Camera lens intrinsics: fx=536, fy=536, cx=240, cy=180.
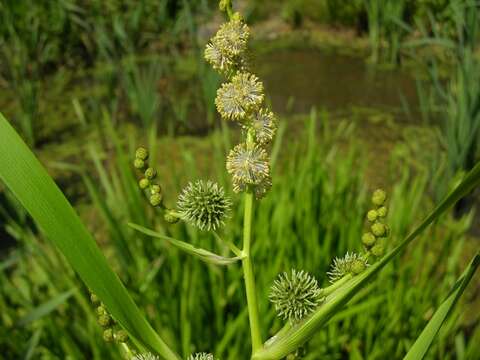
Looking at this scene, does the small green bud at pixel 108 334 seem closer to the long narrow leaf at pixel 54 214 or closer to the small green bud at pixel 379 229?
the long narrow leaf at pixel 54 214

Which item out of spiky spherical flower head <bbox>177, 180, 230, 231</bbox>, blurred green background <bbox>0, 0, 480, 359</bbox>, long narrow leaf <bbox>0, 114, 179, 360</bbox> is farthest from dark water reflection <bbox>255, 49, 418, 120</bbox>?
long narrow leaf <bbox>0, 114, 179, 360</bbox>

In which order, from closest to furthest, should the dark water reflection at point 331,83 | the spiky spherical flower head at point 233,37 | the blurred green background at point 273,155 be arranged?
the spiky spherical flower head at point 233,37 → the blurred green background at point 273,155 → the dark water reflection at point 331,83

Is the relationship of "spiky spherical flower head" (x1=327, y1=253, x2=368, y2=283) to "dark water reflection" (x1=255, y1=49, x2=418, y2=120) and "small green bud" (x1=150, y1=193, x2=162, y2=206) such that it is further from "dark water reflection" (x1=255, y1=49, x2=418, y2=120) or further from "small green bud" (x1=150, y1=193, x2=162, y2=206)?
"dark water reflection" (x1=255, y1=49, x2=418, y2=120)

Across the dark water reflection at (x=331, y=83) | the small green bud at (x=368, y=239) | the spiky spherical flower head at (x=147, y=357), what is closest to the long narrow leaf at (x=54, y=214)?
the spiky spherical flower head at (x=147, y=357)

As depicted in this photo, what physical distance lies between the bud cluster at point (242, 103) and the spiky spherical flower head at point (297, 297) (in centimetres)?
11

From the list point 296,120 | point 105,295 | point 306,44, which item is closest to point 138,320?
point 105,295

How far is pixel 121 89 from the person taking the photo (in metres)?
3.63

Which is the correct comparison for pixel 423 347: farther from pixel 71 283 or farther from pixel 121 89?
pixel 121 89

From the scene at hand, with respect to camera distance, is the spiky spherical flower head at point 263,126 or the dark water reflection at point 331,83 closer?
the spiky spherical flower head at point 263,126

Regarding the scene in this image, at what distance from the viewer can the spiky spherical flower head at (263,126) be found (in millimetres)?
436

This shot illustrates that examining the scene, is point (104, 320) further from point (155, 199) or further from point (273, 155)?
point (273, 155)

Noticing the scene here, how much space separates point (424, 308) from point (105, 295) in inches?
38.2

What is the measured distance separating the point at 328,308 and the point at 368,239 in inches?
3.0

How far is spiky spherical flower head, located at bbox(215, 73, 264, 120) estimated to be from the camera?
1.39 ft
